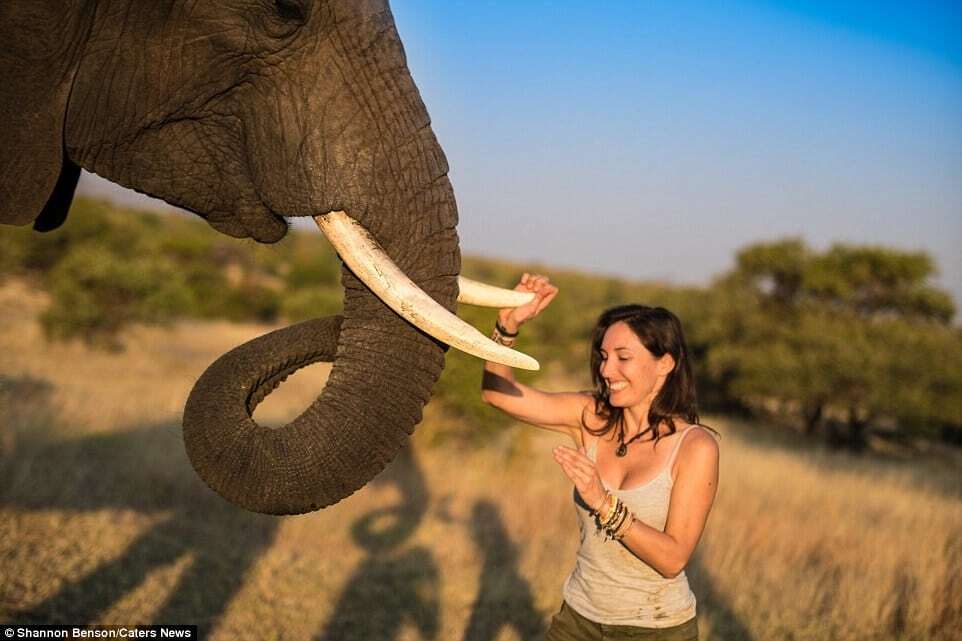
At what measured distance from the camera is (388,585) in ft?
19.9

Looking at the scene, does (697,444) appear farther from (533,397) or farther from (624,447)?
(533,397)

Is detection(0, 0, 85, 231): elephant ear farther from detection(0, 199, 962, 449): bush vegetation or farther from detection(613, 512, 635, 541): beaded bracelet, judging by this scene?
detection(0, 199, 962, 449): bush vegetation

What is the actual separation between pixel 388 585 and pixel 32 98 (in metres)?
4.35

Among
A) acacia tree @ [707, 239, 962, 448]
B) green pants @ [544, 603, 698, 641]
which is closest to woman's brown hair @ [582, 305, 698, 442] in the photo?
green pants @ [544, 603, 698, 641]

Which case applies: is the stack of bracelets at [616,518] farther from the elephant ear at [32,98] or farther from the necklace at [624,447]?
the elephant ear at [32,98]

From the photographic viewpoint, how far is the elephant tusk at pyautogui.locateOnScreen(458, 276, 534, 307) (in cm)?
301

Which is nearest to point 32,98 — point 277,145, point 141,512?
point 277,145

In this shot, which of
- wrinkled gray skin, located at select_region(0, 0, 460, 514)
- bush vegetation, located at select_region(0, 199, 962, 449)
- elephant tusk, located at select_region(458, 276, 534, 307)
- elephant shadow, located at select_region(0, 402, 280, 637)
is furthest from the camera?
bush vegetation, located at select_region(0, 199, 962, 449)

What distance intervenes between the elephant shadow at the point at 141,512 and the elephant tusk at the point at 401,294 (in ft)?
10.5

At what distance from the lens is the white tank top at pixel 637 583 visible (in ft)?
9.42

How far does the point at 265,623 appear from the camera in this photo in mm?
5168

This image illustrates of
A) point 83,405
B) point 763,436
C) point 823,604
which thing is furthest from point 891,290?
point 83,405

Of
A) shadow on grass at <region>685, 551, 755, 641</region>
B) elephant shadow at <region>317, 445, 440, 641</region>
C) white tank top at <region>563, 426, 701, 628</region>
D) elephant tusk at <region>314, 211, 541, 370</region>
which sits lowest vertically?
elephant shadow at <region>317, 445, 440, 641</region>

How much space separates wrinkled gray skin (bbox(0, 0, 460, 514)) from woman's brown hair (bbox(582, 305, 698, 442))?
29.7 inches
